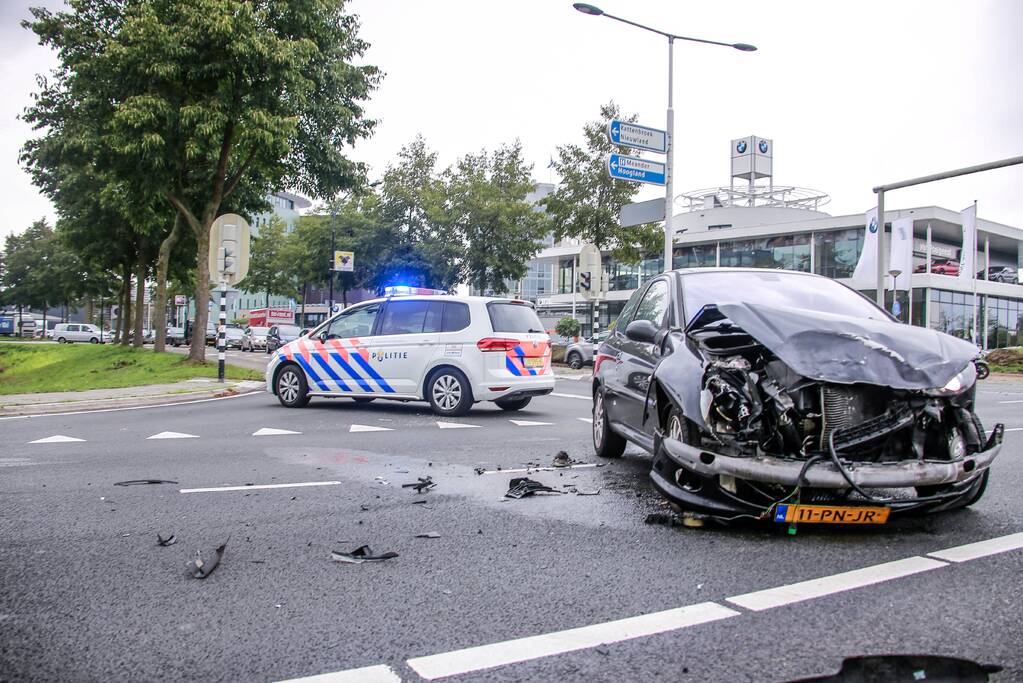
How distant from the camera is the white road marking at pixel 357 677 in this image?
8.86ft

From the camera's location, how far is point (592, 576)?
3.90m

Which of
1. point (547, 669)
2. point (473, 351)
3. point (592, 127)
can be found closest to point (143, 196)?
point (473, 351)

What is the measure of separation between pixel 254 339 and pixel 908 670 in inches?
2142

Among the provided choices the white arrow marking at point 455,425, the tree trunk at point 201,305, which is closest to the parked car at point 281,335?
the tree trunk at point 201,305

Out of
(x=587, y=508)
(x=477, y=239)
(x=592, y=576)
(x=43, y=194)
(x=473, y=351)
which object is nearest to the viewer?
(x=592, y=576)

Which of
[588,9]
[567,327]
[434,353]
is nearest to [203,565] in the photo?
[434,353]

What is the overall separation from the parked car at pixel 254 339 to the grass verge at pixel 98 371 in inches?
584

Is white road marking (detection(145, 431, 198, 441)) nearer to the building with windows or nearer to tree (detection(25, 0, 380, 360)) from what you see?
tree (detection(25, 0, 380, 360))

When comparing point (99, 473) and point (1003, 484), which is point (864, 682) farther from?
point (99, 473)

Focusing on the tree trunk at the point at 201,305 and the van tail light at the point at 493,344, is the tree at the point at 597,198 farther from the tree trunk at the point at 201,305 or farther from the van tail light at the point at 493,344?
the van tail light at the point at 493,344

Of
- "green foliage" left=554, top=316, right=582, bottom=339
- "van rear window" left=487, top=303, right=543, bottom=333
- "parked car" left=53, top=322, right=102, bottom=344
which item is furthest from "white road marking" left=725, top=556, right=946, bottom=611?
"parked car" left=53, top=322, right=102, bottom=344

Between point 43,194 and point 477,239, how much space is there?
1835 centimetres

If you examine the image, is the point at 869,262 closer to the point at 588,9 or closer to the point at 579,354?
the point at 579,354

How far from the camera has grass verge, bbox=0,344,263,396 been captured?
1991 cm
